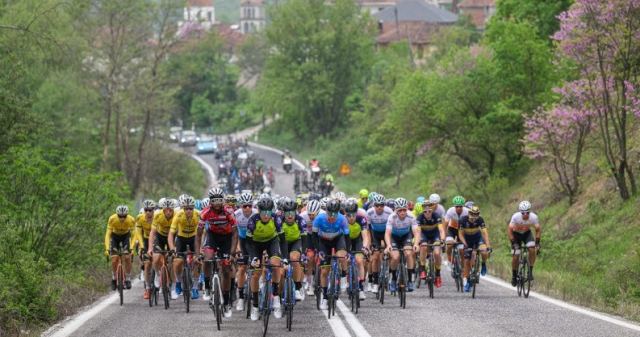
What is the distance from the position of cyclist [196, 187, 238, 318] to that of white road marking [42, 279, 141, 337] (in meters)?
2.17

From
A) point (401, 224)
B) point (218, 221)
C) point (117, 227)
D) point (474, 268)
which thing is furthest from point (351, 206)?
point (117, 227)

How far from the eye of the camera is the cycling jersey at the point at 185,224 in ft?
68.6

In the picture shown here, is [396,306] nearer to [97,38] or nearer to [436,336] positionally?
[436,336]

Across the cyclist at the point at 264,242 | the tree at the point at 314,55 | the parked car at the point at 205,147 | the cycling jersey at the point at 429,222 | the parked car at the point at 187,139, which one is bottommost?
the cyclist at the point at 264,242

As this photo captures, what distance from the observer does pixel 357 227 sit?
21.3 meters

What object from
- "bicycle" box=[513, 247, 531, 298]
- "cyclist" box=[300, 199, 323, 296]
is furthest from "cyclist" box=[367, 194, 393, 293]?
"bicycle" box=[513, 247, 531, 298]

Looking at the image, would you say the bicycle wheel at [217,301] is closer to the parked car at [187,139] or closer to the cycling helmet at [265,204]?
the cycling helmet at [265,204]

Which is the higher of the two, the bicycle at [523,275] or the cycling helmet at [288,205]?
the cycling helmet at [288,205]

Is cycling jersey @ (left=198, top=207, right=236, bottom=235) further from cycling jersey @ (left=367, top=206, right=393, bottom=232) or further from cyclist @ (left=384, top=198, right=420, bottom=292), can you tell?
cycling jersey @ (left=367, top=206, right=393, bottom=232)

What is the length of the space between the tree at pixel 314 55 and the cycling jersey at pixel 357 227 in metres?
81.3

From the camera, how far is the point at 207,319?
62.8ft

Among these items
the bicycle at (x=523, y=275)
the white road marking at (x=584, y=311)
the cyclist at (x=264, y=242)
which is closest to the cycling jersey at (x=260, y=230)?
the cyclist at (x=264, y=242)

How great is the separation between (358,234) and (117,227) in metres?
4.76

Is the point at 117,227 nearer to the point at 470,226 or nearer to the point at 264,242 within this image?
the point at 264,242
